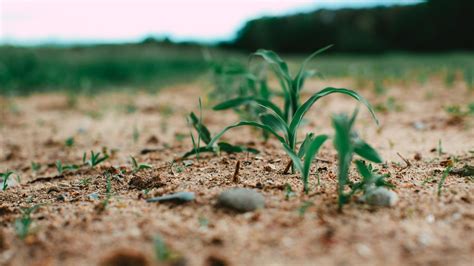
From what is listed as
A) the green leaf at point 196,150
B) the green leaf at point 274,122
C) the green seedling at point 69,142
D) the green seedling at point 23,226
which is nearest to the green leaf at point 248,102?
the green leaf at point 274,122

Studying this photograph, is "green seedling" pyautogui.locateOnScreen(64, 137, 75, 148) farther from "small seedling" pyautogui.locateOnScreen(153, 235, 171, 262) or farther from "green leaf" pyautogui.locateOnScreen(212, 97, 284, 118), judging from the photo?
"small seedling" pyautogui.locateOnScreen(153, 235, 171, 262)

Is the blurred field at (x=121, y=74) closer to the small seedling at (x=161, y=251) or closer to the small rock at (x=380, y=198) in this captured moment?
the small rock at (x=380, y=198)

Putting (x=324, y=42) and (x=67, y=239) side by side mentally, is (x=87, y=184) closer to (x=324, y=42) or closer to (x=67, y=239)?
(x=67, y=239)

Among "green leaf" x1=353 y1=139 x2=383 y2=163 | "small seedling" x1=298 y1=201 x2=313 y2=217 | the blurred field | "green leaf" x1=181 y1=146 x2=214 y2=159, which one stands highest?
the blurred field

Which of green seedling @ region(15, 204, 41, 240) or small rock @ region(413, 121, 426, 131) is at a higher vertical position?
small rock @ region(413, 121, 426, 131)

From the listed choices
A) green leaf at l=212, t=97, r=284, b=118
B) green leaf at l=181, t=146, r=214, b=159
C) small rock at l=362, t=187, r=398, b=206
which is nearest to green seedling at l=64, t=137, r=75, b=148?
green leaf at l=181, t=146, r=214, b=159

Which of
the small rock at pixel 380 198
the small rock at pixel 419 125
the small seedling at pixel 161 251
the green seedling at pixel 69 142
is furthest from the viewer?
the small rock at pixel 419 125

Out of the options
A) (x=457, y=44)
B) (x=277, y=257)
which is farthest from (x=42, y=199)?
(x=457, y=44)

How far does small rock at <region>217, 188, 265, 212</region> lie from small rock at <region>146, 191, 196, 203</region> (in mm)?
106

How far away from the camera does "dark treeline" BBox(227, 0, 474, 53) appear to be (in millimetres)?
13359

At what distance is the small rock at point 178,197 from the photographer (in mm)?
1416

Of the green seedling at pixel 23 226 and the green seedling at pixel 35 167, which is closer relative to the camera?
the green seedling at pixel 23 226

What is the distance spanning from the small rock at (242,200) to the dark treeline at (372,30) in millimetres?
12881

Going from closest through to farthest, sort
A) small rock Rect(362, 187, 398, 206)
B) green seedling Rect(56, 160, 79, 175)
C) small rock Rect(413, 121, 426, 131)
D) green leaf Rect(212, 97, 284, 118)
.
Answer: small rock Rect(362, 187, 398, 206) → green leaf Rect(212, 97, 284, 118) → green seedling Rect(56, 160, 79, 175) → small rock Rect(413, 121, 426, 131)
